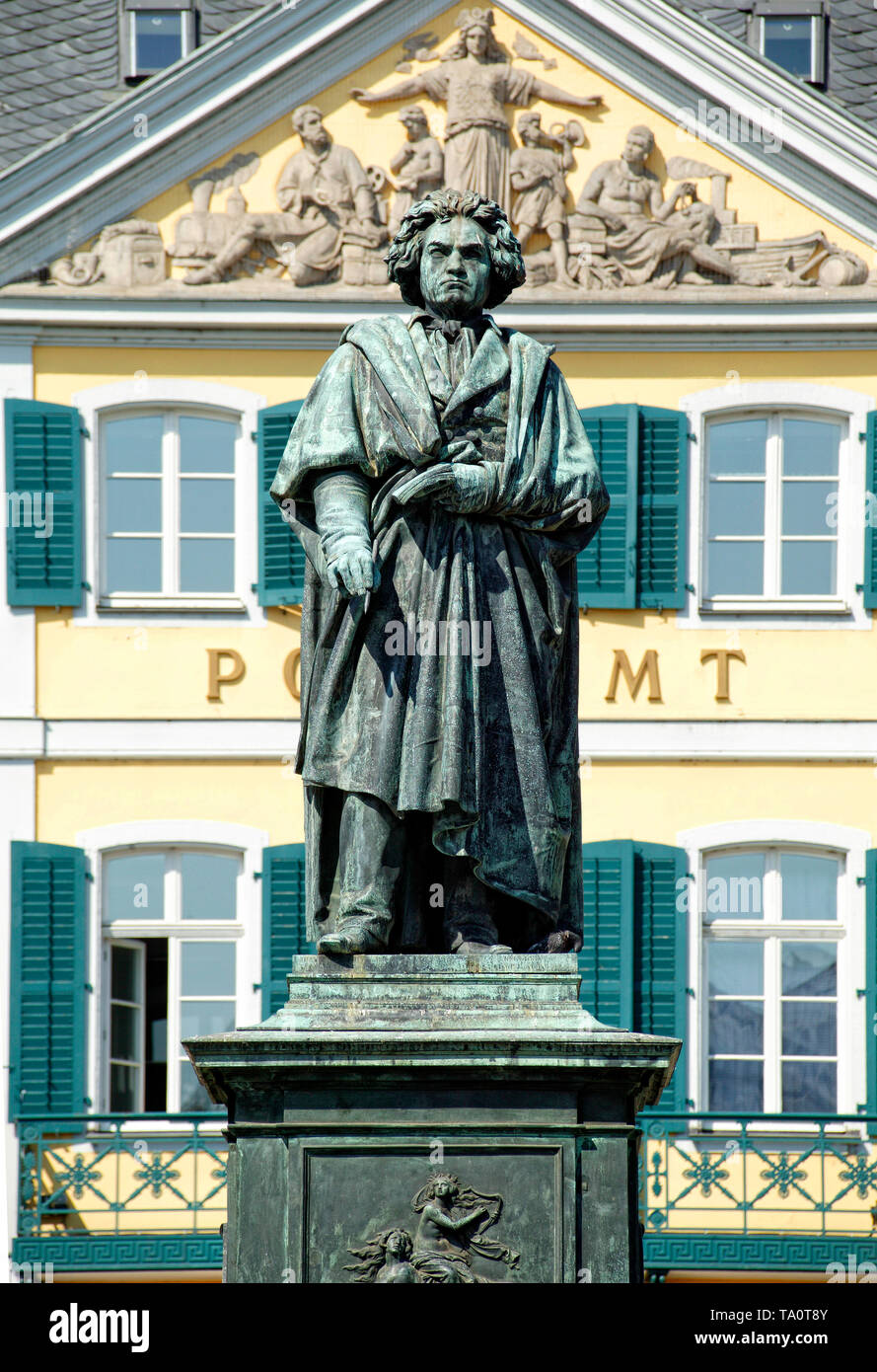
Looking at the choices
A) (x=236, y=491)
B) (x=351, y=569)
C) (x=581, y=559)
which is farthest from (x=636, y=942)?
(x=351, y=569)

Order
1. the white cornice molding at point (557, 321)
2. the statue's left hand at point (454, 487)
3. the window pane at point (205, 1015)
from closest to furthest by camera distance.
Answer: the statue's left hand at point (454, 487), the window pane at point (205, 1015), the white cornice molding at point (557, 321)

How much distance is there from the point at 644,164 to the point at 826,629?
355cm

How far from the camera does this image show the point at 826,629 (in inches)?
806

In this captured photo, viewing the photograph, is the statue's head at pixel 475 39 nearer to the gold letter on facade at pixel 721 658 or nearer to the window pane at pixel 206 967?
the gold letter on facade at pixel 721 658

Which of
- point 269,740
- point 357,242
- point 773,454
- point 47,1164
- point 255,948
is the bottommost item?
point 47,1164

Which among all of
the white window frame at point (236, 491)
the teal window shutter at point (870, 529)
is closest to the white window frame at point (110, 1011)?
the white window frame at point (236, 491)

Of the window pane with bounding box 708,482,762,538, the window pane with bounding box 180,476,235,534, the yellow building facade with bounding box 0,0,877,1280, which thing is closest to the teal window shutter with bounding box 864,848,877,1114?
the yellow building facade with bounding box 0,0,877,1280

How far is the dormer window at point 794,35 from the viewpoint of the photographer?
22219 mm

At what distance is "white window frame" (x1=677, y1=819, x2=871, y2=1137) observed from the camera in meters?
20.0

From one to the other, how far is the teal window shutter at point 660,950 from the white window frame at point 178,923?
261cm

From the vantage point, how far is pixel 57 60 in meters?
22.2

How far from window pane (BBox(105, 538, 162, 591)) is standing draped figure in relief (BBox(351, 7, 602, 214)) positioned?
3.35 metres

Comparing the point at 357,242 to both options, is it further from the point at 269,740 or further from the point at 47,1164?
the point at 47,1164

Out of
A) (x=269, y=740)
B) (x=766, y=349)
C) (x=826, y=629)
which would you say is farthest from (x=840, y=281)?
(x=269, y=740)
